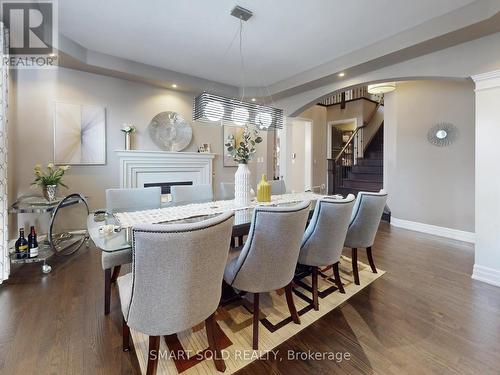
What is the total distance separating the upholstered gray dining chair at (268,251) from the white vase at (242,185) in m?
0.95

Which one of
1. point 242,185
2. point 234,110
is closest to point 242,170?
point 242,185

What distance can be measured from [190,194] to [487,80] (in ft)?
11.3

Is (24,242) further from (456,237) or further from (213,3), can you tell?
(456,237)

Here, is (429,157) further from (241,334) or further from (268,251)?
(241,334)

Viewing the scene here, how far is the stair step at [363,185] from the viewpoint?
582 centimetres

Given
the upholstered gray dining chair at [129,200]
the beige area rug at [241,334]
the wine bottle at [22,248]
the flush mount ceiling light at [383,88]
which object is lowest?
the beige area rug at [241,334]

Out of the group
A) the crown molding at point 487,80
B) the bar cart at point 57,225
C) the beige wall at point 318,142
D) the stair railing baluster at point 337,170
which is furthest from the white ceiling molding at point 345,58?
the stair railing baluster at point 337,170

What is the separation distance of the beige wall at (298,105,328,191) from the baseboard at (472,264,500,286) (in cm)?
480

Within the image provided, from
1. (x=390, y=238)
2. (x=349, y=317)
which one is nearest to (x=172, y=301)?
(x=349, y=317)

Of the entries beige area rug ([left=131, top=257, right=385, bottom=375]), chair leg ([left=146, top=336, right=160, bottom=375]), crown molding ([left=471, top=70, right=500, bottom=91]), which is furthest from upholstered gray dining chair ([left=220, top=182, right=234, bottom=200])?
crown molding ([left=471, top=70, right=500, bottom=91])

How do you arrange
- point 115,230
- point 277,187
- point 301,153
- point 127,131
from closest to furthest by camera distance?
point 115,230
point 277,187
point 127,131
point 301,153

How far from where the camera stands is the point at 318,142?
285 inches

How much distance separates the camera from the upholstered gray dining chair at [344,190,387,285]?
91.8 inches

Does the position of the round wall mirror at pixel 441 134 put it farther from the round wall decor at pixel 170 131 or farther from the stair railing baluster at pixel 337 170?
the round wall decor at pixel 170 131
